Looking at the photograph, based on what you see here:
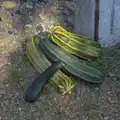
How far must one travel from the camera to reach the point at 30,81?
10.3ft

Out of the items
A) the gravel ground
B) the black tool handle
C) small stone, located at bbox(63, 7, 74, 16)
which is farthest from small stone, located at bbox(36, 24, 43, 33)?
the black tool handle

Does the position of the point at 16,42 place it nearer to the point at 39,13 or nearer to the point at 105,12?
the point at 39,13

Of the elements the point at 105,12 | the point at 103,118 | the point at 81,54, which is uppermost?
the point at 105,12

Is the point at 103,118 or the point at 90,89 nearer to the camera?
the point at 103,118

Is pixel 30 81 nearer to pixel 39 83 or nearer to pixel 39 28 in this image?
pixel 39 83

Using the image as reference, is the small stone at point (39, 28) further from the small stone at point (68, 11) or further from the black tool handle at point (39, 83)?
the black tool handle at point (39, 83)

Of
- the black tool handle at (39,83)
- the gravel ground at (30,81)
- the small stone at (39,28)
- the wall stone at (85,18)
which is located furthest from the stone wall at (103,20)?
the black tool handle at (39,83)

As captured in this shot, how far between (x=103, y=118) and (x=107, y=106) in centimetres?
14

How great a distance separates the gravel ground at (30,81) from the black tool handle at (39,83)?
1.8 inches

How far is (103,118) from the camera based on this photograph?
9.23 ft

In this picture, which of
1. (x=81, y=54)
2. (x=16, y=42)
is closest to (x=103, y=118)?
(x=81, y=54)

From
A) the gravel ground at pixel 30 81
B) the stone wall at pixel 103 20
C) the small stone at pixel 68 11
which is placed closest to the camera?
the gravel ground at pixel 30 81

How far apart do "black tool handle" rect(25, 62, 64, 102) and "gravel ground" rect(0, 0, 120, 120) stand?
0.05 metres

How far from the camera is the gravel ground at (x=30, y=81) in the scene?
2.86m
